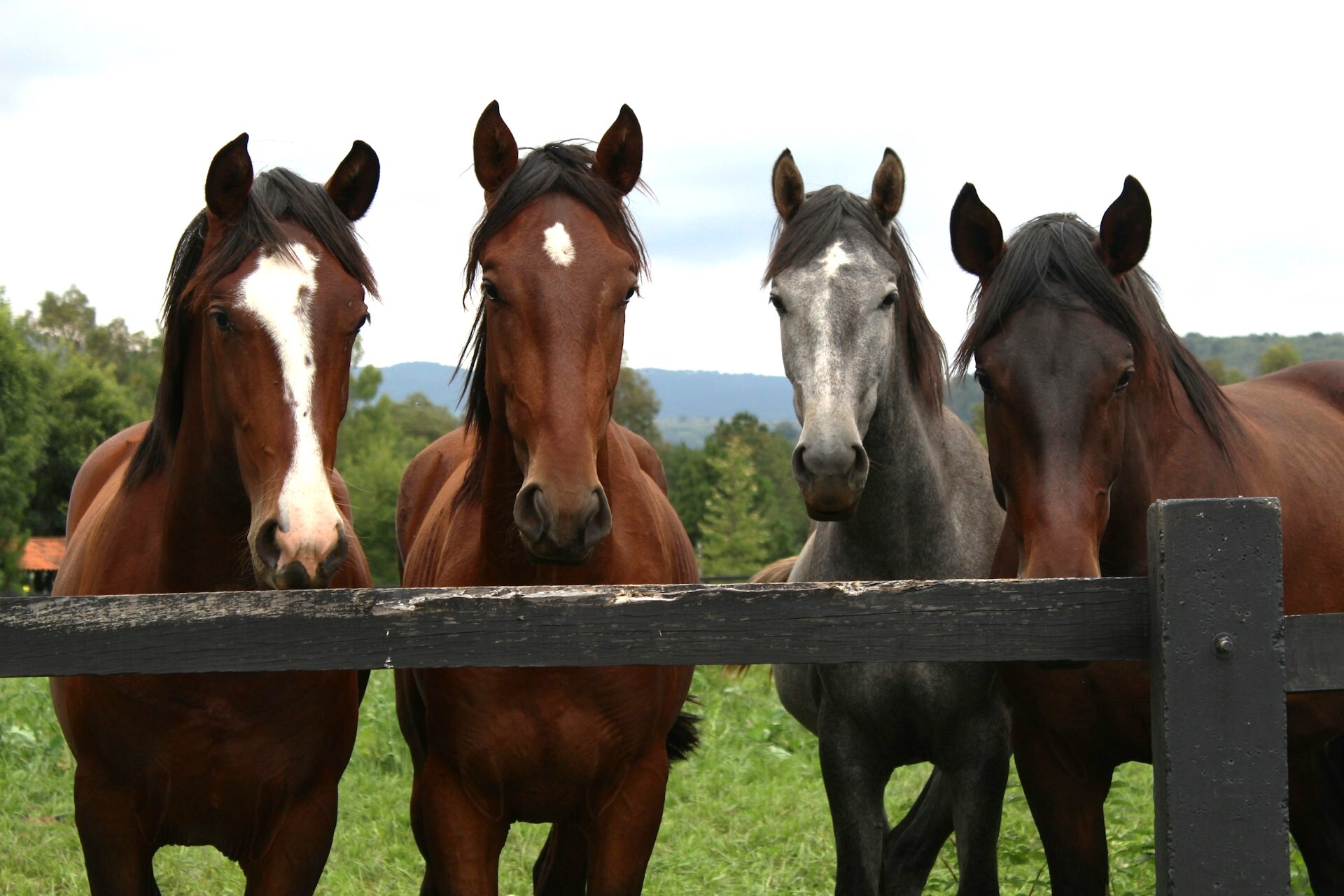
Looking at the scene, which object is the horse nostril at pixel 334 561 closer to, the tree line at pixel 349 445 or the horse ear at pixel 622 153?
the horse ear at pixel 622 153

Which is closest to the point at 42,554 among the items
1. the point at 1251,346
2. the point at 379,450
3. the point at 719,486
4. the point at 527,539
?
the point at 379,450

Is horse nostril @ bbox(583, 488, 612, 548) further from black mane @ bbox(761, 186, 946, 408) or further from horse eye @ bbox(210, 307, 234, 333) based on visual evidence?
black mane @ bbox(761, 186, 946, 408)

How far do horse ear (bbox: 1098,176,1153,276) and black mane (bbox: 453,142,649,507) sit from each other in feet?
4.34

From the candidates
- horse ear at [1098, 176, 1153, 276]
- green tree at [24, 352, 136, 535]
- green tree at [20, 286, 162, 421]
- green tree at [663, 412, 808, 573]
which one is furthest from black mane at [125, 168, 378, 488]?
green tree at [20, 286, 162, 421]

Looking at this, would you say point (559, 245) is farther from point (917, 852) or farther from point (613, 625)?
point (917, 852)

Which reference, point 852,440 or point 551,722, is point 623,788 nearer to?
point 551,722

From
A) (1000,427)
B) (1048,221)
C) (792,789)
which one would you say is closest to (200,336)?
(1000,427)

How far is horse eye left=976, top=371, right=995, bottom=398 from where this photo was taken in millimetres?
3252

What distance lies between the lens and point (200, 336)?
316 centimetres

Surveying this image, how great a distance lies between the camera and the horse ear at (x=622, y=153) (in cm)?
341

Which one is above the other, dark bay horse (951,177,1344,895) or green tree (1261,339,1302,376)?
green tree (1261,339,1302,376)

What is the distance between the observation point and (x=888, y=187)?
4.17 meters

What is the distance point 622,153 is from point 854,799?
7.35ft

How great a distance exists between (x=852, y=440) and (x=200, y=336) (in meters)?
1.82
